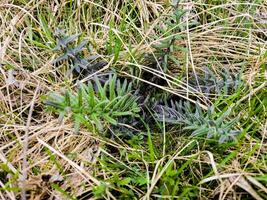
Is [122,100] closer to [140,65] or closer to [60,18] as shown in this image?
[140,65]

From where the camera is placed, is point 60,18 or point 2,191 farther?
point 60,18

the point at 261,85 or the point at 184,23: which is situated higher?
the point at 184,23

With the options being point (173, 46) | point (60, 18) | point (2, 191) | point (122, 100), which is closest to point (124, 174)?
point (122, 100)

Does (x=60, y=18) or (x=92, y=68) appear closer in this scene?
(x=92, y=68)

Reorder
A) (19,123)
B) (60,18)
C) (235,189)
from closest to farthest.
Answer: (235,189), (19,123), (60,18)

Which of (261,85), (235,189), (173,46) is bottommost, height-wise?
(235,189)

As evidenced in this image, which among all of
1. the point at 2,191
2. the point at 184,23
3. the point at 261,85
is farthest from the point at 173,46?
the point at 2,191

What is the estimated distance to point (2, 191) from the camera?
4.06ft

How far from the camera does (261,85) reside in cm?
142

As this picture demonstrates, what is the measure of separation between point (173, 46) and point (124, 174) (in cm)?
44

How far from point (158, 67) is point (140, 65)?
6cm

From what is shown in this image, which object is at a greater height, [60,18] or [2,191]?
[60,18]

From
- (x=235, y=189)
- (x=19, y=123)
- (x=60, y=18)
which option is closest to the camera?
(x=235, y=189)

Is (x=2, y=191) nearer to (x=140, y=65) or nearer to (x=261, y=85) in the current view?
(x=140, y=65)
